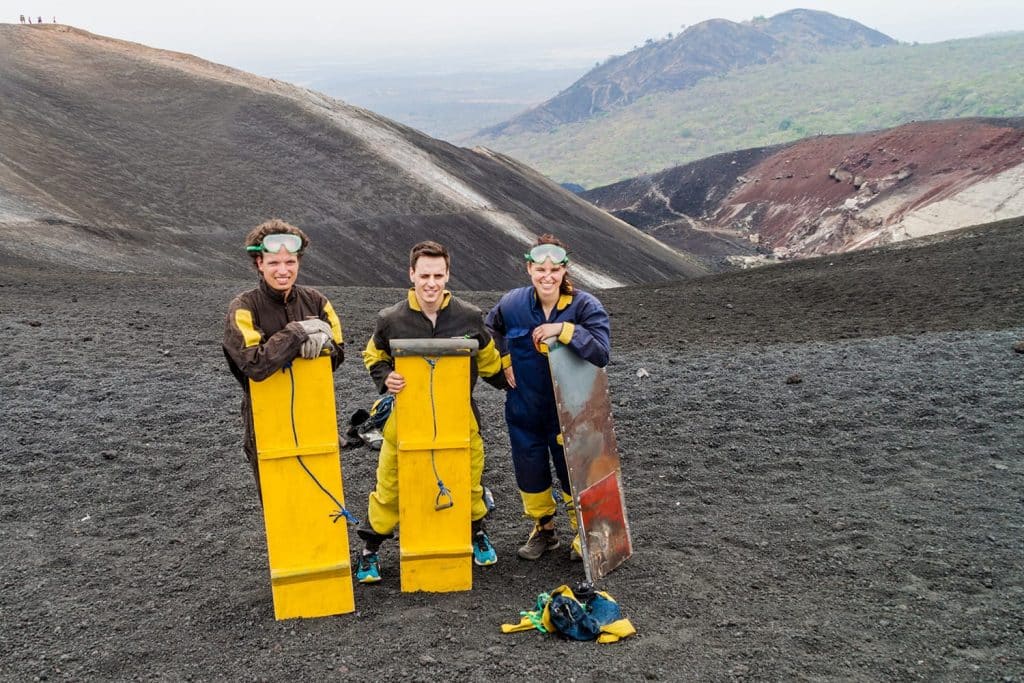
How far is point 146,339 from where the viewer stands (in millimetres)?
11117

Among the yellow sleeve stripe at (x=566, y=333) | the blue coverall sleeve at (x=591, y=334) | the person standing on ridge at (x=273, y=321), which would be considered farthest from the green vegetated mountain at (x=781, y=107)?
the person standing on ridge at (x=273, y=321)

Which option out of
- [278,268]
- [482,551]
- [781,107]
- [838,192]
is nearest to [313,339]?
[278,268]

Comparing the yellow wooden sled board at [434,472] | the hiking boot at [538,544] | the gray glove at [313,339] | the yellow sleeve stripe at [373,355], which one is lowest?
the hiking boot at [538,544]

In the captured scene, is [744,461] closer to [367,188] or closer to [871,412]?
[871,412]

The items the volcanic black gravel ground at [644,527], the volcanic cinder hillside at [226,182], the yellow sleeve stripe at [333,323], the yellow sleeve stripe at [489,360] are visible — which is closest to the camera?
the volcanic black gravel ground at [644,527]

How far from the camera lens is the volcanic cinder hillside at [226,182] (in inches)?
811

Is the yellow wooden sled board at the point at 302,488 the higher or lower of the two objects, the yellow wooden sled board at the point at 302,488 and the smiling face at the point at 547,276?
the lower

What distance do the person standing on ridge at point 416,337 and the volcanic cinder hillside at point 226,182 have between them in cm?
1481

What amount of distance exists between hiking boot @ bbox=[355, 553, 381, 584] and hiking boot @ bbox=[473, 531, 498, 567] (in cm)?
63

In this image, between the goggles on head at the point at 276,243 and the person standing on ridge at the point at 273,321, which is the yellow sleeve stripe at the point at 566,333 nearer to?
the person standing on ridge at the point at 273,321

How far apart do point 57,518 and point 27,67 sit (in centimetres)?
3228

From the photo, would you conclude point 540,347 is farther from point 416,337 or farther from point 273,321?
point 273,321

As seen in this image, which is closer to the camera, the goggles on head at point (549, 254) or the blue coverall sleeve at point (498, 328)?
the goggles on head at point (549, 254)

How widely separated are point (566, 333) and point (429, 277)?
834 millimetres
